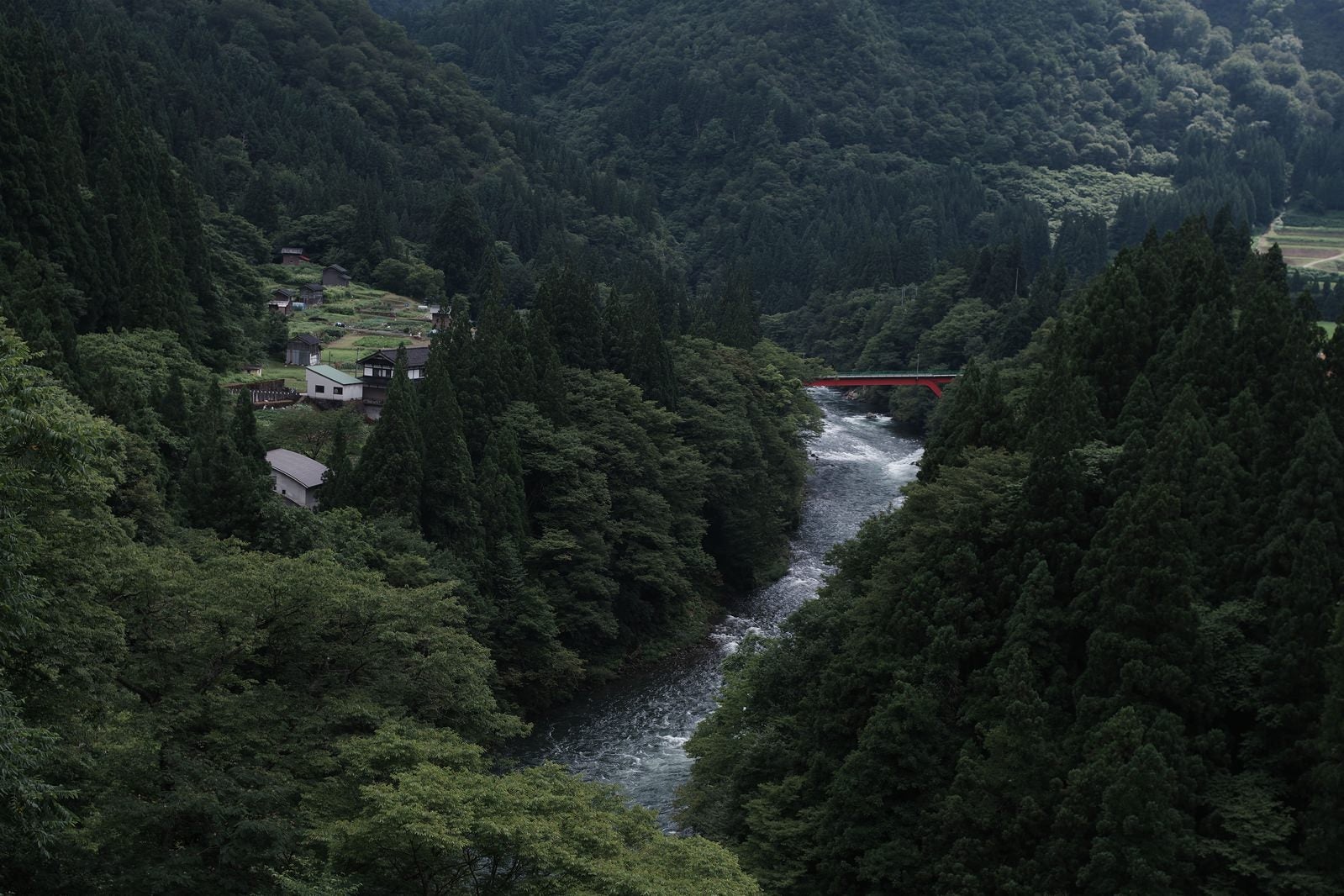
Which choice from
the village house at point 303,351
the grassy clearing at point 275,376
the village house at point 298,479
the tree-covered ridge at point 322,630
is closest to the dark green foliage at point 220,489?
the tree-covered ridge at point 322,630

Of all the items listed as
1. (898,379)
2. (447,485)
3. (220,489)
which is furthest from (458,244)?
(220,489)

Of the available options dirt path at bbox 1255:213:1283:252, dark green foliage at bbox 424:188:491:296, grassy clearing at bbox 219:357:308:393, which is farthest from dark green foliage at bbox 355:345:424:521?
dirt path at bbox 1255:213:1283:252

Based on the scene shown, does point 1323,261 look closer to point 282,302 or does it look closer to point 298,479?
point 282,302

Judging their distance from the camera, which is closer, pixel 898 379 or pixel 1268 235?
pixel 898 379

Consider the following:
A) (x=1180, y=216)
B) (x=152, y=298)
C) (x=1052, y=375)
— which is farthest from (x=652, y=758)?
(x=1180, y=216)

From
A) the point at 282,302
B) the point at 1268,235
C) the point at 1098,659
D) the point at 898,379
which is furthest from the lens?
the point at 1268,235

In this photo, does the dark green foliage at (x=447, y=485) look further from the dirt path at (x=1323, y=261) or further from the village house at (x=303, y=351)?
the dirt path at (x=1323, y=261)

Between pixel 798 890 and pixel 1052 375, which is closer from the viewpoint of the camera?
pixel 798 890

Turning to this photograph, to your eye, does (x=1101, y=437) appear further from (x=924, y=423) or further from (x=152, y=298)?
(x=924, y=423)
